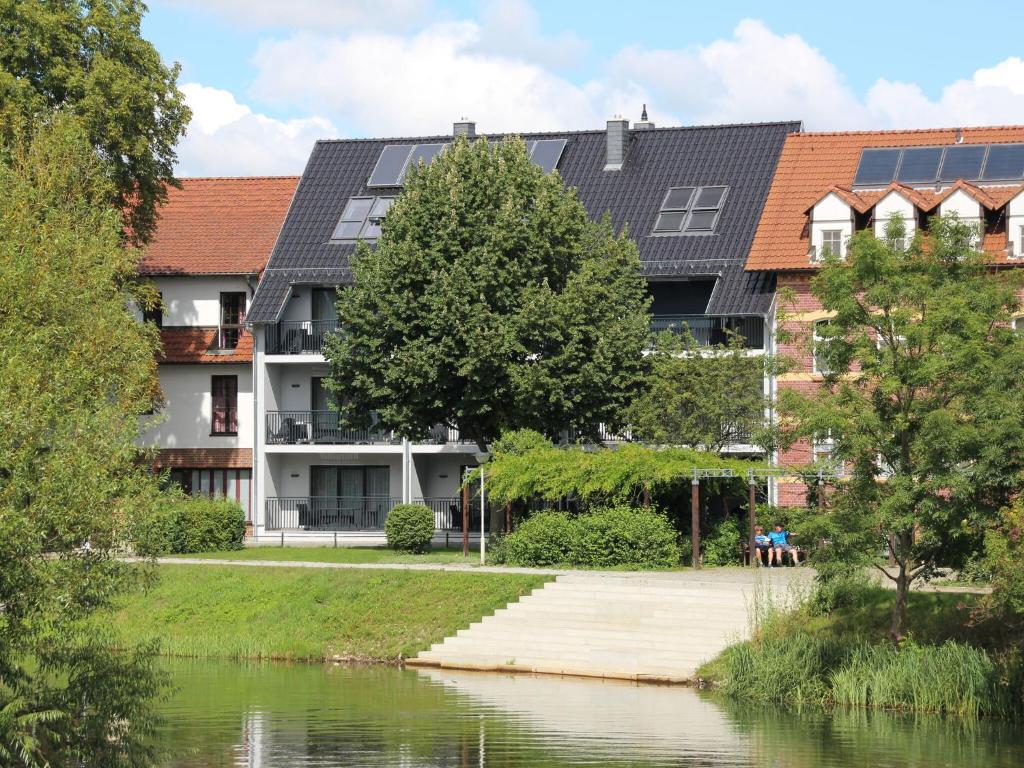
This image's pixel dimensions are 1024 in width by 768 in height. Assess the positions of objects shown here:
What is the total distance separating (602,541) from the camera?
1503 inches

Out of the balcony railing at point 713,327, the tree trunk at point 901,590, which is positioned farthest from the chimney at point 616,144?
the tree trunk at point 901,590

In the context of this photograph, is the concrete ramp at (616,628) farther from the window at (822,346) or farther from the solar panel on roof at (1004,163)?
the solar panel on roof at (1004,163)

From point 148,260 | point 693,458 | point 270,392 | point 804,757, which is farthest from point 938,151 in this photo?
point 804,757

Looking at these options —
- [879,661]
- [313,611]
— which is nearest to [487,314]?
[313,611]

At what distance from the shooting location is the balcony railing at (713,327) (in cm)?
4744

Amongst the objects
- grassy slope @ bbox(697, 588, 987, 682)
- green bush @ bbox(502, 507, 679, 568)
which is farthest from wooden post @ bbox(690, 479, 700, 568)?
grassy slope @ bbox(697, 588, 987, 682)

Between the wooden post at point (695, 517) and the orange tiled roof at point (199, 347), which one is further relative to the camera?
the orange tiled roof at point (199, 347)

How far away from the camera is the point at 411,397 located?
4262cm

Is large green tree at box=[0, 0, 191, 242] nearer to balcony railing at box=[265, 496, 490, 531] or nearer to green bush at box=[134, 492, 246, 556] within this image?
green bush at box=[134, 492, 246, 556]

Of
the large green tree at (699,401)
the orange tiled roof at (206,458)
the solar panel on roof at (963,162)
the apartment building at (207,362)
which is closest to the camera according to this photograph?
the large green tree at (699,401)

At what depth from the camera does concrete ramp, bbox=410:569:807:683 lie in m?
31.0

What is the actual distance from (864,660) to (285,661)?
41.5ft

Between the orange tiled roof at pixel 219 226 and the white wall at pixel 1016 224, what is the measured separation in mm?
22911

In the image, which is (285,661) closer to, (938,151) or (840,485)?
(840,485)
